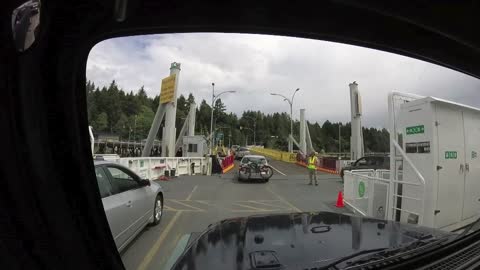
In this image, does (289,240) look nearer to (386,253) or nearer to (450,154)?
(386,253)

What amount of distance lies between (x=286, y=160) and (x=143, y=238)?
51340mm

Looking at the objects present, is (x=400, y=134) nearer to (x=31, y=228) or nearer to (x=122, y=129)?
(x=122, y=129)

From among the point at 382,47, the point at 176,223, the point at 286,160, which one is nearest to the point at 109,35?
the point at 382,47

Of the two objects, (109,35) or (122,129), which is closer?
(109,35)

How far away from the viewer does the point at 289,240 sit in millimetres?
2977

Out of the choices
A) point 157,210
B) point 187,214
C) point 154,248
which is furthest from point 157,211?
point 154,248

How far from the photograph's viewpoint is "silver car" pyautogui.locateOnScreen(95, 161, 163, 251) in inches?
155

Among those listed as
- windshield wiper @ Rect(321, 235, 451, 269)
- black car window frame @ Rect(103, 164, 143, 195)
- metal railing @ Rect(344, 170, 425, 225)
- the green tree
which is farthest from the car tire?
windshield wiper @ Rect(321, 235, 451, 269)

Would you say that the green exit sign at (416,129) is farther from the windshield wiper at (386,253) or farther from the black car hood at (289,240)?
the windshield wiper at (386,253)

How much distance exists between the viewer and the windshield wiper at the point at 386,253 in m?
2.44

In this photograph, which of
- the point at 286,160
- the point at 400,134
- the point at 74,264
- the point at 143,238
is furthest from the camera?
the point at 286,160

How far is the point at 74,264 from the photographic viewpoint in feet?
5.35

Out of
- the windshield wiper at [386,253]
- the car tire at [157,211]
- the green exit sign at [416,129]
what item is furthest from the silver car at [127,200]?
the green exit sign at [416,129]

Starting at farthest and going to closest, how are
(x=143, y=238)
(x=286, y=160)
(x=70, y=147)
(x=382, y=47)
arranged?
(x=286, y=160) → (x=143, y=238) → (x=382, y=47) → (x=70, y=147)
